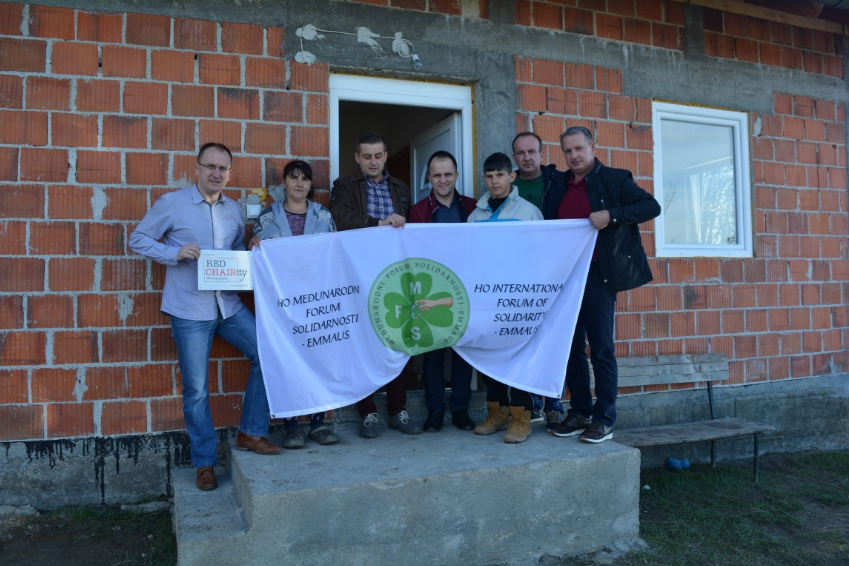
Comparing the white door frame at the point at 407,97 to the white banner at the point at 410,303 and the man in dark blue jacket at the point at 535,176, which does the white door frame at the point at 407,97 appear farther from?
the white banner at the point at 410,303

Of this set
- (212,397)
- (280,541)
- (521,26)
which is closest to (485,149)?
(521,26)

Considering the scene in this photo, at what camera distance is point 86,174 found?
398 centimetres

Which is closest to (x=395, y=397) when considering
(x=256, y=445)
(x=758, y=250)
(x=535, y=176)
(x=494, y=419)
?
(x=494, y=419)

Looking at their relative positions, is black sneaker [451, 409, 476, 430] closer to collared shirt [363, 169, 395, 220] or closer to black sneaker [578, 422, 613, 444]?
black sneaker [578, 422, 613, 444]

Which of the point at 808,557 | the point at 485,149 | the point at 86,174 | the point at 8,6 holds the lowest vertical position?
the point at 808,557

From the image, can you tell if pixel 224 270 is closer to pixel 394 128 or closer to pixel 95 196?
pixel 95 196

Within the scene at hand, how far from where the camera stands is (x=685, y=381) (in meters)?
5.21

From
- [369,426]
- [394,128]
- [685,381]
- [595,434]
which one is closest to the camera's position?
[595,434]

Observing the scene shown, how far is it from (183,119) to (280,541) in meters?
2.62

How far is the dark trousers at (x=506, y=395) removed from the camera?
13.0 feet

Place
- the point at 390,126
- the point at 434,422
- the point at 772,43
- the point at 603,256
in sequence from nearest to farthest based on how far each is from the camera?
1. the point at 603,256
2. the point at 434,422
3. the point at 772,43
4. the point at 390,126

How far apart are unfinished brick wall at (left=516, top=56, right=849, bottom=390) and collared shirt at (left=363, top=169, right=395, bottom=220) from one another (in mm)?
1285

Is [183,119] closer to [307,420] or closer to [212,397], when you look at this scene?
[212,397]

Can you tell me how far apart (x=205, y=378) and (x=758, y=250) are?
4638 mm
